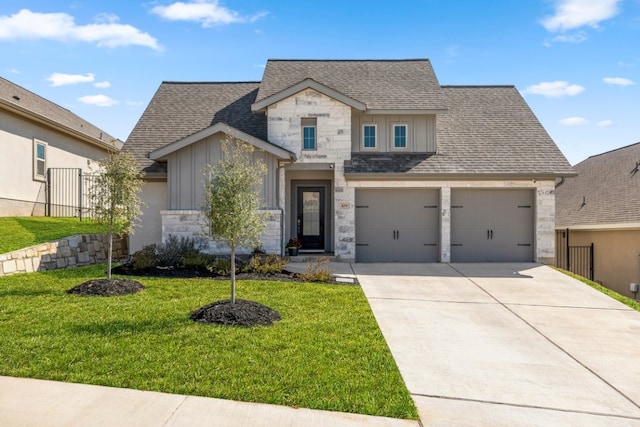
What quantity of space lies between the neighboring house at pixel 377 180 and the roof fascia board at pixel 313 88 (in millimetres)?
34

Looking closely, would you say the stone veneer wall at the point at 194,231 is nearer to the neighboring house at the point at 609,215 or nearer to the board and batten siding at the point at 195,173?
the board and batten siding at the point at 195,173

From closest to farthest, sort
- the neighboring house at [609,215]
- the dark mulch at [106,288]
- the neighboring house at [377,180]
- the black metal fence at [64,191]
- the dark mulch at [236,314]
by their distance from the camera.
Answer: the dark mulch at [236,314]
the dark mulch at [106,288]
the neighboring house at [377,180]
the neighboring house at [609,215]
the black metal fence at [64,191]

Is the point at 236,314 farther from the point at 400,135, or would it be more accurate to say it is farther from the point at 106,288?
the point at 400,135

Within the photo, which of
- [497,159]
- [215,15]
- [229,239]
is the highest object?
[215,15]

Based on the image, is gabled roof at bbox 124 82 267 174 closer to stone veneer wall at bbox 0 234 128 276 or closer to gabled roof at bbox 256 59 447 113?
gabled roof at bbox 256 59 447 113

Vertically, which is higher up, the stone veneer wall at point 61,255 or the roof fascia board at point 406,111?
the roof fascia board at point 406,111

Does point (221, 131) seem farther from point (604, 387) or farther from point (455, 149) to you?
point (604, 387)

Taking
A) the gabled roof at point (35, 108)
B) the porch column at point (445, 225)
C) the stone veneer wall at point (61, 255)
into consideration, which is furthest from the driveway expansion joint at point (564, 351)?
the gabled roof at point (35, 108)

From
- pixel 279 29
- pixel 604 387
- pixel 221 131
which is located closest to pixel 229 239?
pixel 604 387

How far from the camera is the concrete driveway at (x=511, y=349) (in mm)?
4258

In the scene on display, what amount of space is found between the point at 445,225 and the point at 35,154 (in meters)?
15.4

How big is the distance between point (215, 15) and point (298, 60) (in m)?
6.73

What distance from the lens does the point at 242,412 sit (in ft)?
12.6

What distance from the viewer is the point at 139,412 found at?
3779mm
